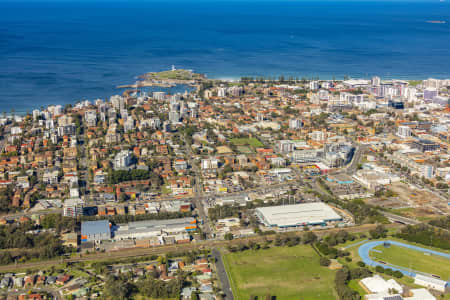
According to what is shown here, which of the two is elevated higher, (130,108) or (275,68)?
(275,68)

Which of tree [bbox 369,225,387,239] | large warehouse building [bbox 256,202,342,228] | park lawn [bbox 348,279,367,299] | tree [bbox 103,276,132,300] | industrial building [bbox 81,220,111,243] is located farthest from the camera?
large warehouse building [bbox 256,202,342,228]

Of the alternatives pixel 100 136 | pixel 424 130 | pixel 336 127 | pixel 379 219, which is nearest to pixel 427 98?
pixel 424 130

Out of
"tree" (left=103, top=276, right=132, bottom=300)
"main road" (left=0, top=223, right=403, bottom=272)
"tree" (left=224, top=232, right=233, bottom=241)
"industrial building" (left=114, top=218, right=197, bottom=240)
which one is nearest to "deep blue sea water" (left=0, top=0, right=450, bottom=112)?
"industrial building" (left=114, top=218, right=197, bottom=240)

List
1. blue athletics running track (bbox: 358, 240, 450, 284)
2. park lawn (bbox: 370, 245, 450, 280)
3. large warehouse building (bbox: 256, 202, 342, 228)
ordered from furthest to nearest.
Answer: large warehouse building (bbox: 256, 202, 342, 228)
park lawn (bbox: 370, 245, 450, 280)
blue athletics running track (bbox: 358, 240, 450, 284)

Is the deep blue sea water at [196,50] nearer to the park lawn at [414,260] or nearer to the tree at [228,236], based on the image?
the tree at [228,236]

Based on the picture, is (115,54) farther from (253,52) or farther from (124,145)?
(124,145)

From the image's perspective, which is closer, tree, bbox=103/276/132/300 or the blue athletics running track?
tree, bbox=103/276/132/300

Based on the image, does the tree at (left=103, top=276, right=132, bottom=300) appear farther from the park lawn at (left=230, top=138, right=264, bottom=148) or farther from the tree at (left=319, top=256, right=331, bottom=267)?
the park lawn at (left=230, top=138, right=264, bottom=148)
